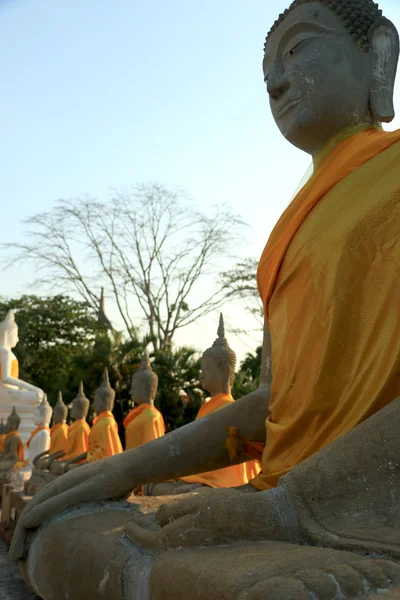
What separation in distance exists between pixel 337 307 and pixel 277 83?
82cm

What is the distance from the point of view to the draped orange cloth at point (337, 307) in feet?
5.55

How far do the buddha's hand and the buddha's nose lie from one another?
124 centimetres

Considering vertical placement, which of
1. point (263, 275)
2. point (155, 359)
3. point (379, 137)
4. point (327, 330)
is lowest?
point (327, 330)

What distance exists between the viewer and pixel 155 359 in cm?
1755

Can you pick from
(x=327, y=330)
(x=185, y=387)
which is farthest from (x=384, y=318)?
(x=185, y=387)

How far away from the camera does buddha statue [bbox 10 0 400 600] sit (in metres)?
1.35

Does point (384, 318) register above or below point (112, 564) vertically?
above

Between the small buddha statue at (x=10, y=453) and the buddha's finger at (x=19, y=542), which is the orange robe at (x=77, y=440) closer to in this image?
the small buddha statue at (x=10, y=453)

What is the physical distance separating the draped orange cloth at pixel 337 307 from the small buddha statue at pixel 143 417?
719 centimetres

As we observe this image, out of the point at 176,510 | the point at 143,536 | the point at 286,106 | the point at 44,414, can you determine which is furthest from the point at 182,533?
the point at 44,414

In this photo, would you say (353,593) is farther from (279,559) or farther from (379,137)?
(379,137)

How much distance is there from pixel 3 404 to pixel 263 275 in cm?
1676

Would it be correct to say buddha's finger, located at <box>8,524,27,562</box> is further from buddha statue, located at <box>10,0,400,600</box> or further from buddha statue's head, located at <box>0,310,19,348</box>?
buddha statue's head, located at <box>0,310,19,348</box>

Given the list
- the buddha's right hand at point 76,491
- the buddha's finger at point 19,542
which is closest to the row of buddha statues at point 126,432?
the buddha's right hand at point 76,491
